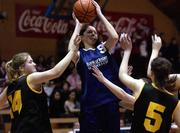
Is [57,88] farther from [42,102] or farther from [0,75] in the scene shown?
[42,102]

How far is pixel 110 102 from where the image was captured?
4246 mm

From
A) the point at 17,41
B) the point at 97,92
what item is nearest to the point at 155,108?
the point at 97,92

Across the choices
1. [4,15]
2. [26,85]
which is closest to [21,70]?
[26,85]

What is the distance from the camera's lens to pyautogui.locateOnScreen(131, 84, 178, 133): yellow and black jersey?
3.34 m

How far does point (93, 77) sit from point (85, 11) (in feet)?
2.01

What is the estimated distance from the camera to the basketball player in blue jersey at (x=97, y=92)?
166 inches

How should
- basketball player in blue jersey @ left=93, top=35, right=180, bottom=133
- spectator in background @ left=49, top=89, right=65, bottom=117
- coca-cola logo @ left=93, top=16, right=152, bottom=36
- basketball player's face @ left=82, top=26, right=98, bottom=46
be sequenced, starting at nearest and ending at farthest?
basketball player in blue jersey @ left=93, top=35, right=180, bottom=133 → basketball player's face @ left=82, top=26, right=98, bottom=46 → spectator in background @ left=49, top=89, right=65, bottom=117 → coca-cola logo @ left=93, top=16, right=152, bottom=36

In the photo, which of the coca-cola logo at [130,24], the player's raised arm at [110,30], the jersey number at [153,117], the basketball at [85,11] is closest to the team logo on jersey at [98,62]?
the player's raised arm at [110,30]

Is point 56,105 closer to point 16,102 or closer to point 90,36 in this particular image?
point 90,36

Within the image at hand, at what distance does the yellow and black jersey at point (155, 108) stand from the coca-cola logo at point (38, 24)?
8481 mm

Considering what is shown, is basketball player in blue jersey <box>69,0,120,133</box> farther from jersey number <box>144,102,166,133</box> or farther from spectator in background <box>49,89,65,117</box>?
spectator in background <box>49,89,65,117</box>

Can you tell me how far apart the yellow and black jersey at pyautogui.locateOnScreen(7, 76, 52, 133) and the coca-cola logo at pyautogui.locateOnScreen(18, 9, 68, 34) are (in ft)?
25.5

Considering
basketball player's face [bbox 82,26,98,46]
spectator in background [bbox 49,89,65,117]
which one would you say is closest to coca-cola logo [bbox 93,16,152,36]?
spectator in background [bbox 49,89,65,117]

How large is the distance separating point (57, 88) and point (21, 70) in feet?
17.4
